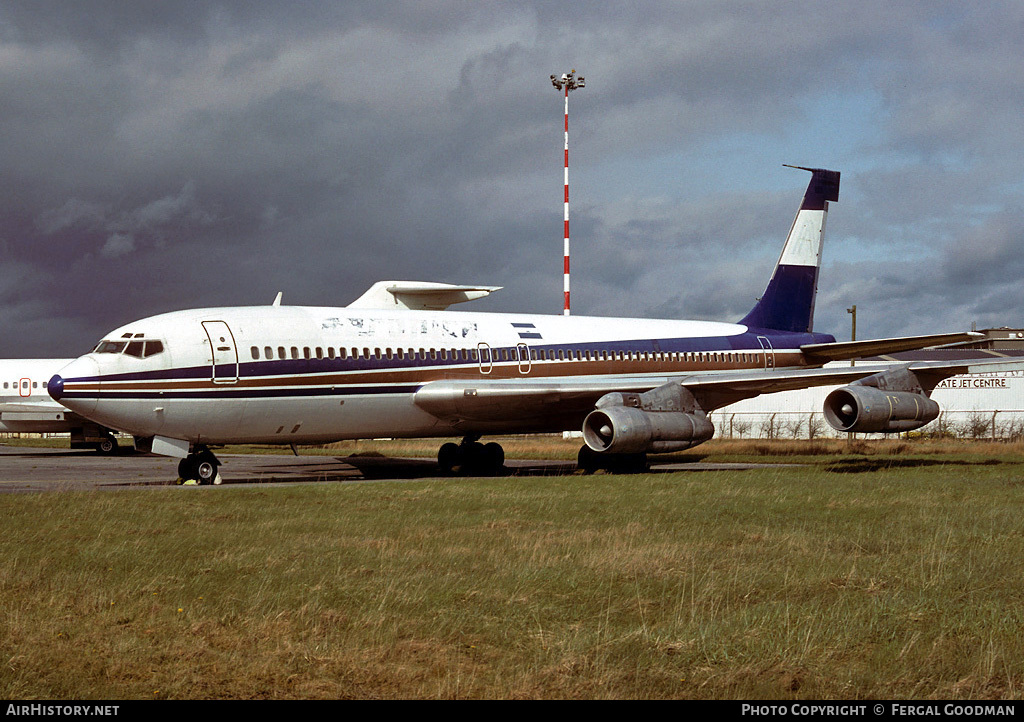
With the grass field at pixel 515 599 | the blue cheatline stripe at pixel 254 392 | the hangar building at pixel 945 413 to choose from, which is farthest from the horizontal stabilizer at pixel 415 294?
the hangar building at pixel 945 413

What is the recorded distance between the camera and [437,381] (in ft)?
73.5

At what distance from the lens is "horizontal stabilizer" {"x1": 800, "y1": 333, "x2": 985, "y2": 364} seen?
76.4ft

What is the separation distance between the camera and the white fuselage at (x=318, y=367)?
19.0 metres

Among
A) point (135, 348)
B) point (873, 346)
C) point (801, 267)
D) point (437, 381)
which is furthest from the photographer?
point (801, 267)

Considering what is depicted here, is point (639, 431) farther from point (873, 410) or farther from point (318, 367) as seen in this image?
point (318, 367)

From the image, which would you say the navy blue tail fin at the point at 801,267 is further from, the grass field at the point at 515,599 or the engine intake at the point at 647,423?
the grass field at the point at 515,599

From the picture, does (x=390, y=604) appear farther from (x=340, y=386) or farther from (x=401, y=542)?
(x=340, y=386)

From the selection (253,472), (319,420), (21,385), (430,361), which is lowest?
(253,472)

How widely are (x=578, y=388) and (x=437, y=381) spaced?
3316 mm

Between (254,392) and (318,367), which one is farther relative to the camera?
(318,367)

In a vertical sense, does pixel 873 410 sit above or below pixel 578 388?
below

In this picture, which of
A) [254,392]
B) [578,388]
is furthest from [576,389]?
[254,392]

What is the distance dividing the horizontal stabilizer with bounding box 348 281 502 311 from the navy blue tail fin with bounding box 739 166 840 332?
8.76 metres
